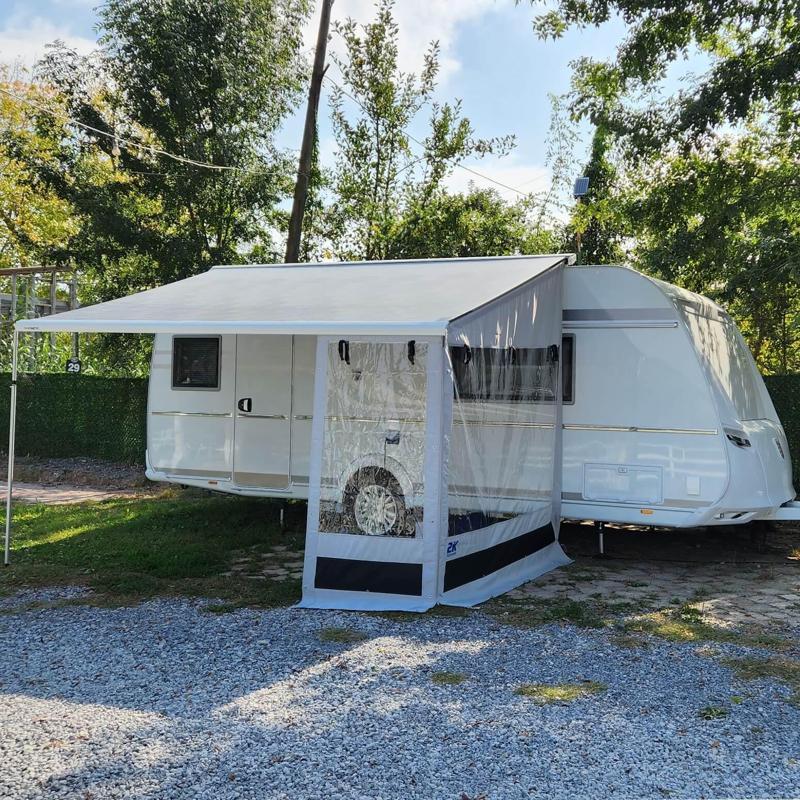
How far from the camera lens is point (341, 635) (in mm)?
5180

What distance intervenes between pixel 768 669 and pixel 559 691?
1.23 meters

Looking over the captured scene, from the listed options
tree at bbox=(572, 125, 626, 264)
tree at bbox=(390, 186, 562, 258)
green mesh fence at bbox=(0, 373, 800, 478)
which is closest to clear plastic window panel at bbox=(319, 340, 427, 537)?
green mesh fence at bbox=(0, 373, 800, 478)

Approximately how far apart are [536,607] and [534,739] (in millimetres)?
2251

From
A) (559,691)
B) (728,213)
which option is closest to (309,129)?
(728,213)

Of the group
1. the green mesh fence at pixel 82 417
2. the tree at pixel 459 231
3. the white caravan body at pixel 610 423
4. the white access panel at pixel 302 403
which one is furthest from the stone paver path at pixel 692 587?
the tree at pixel 459 231

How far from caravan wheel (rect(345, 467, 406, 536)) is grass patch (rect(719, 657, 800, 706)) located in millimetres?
2218

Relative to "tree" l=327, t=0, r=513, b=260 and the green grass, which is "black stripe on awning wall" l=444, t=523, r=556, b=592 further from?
"tree" l=327, t=0, r=513, b=260

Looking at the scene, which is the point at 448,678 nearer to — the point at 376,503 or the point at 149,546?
the point at 376,503

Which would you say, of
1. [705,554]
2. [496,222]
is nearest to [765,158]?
[705,554]

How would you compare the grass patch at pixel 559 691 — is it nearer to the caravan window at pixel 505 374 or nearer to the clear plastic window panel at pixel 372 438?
the clear plastic window panel at pixel 372 438

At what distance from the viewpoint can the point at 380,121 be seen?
16.2 meters

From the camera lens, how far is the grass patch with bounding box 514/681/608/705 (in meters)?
4.18

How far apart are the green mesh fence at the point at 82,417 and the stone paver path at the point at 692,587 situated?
7.80 m

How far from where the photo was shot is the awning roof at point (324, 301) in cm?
566
